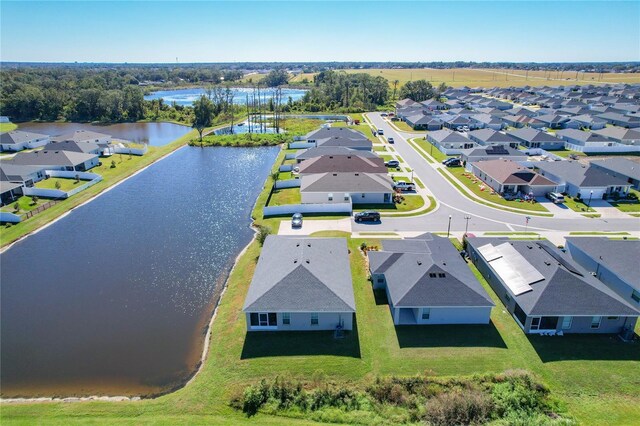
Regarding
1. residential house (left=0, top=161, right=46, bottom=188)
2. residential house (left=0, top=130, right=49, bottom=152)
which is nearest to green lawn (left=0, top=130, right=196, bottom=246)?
residential house (left=0, top=161, right=46, bottom=188)

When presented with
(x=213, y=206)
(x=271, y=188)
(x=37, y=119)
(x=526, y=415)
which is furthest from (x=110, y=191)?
(x=37, y=119)

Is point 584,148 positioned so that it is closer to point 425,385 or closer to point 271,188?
point 271,188

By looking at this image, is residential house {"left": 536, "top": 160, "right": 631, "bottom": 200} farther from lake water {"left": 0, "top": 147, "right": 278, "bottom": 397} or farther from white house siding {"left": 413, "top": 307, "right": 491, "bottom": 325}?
lake water {"left": 0, "top": 147, "right": 278, "bottom": 397}

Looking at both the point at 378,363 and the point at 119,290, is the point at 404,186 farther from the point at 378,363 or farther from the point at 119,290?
the point at 119,290

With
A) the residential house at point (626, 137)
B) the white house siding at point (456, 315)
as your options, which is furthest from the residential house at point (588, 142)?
the white house siding at point (456, 315)

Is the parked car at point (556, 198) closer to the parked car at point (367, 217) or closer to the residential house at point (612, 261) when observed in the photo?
the residential house at point (612, 261)

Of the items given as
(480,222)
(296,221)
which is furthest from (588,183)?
(296,221)
